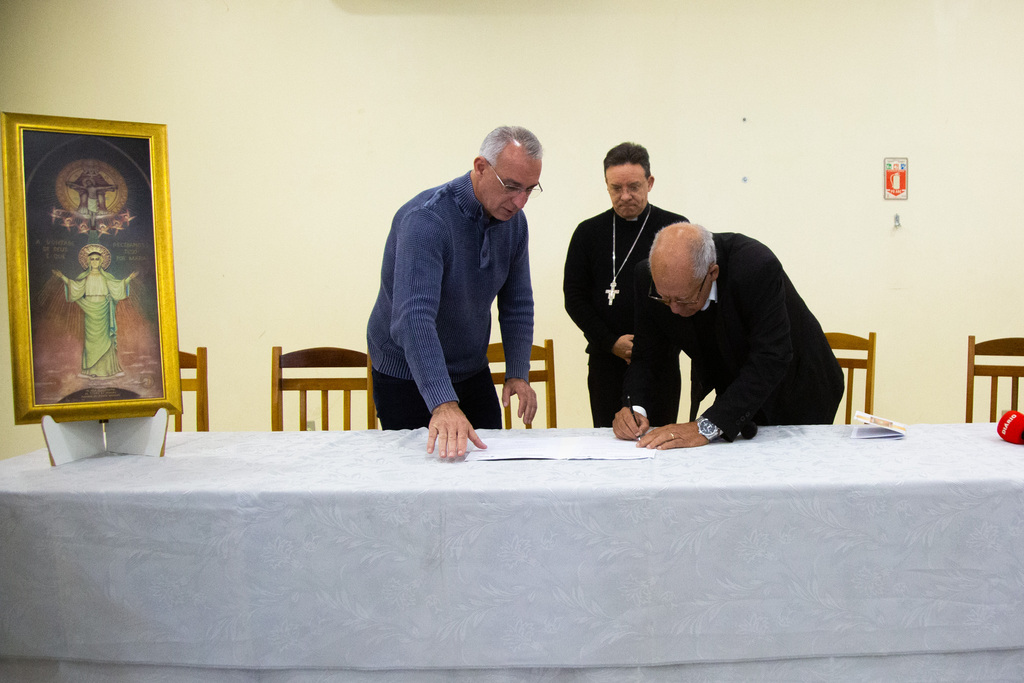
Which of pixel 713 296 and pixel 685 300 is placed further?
pixel 713 296

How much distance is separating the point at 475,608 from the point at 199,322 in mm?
2914

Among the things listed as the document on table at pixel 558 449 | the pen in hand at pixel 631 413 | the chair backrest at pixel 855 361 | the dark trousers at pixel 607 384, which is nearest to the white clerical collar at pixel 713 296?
the pen in hand at pixel 631 413

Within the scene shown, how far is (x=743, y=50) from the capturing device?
139 inches

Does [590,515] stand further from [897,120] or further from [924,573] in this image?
[897,120]

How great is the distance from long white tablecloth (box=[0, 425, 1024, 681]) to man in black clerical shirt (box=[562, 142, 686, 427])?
1.20m

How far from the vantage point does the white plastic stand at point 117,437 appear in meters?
1.59

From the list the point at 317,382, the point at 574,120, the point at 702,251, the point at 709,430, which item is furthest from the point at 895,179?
the point at 317,382

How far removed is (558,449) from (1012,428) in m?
1.03

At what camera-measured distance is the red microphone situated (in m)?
1.58

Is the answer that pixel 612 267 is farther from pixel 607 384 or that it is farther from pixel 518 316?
pixel 518 316

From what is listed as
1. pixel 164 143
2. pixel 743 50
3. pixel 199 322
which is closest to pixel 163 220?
pixel 164 143

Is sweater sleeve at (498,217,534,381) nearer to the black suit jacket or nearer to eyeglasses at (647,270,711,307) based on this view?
the black suit jacket

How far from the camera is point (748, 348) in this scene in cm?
184

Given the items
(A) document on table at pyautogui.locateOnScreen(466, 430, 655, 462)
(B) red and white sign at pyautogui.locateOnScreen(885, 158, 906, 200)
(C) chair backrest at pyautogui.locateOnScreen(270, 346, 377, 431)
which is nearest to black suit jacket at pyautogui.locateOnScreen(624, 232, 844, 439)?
(A) document on table at pyautogui.locateOnScreen(466, 430, 655, 462)
